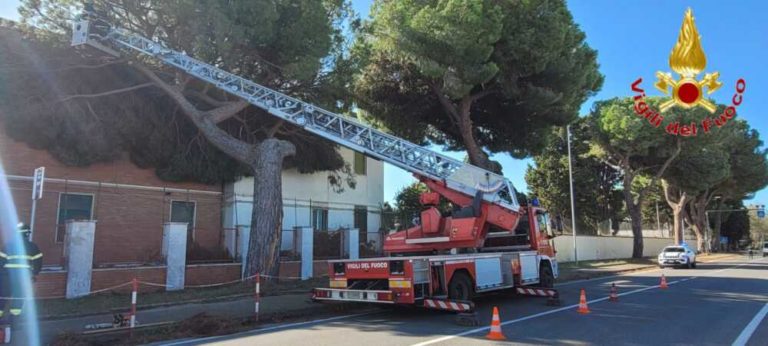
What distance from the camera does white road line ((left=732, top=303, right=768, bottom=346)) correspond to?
8508 millimetres

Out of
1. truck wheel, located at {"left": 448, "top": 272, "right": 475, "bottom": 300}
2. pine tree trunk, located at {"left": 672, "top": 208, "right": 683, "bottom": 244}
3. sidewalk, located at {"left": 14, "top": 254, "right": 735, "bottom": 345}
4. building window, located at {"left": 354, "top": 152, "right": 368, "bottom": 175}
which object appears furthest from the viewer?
pine tree trunk, located at {"left": 672, "top": 208, "right": 683, "bottom": 244}

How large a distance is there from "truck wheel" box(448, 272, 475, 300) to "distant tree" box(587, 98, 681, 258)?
26.9 m

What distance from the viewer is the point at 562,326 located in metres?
9.75

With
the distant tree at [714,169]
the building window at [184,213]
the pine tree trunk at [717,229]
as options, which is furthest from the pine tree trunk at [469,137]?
the pine tree trunk at [717,229]

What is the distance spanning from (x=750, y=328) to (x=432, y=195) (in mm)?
7515

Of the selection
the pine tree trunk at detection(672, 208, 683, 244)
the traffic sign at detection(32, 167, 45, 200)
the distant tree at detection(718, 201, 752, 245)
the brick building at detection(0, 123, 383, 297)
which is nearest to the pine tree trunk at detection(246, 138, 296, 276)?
the brick building at detection(0, 123, 383, 297)

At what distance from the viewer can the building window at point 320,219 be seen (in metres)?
25.6

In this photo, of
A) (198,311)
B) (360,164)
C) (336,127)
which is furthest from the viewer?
(360,164)

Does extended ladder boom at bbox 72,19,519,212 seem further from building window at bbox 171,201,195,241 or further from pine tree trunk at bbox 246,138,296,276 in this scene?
building window at bbox 171,201,195,241

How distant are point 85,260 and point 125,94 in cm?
703

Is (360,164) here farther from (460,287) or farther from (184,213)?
(460,287)

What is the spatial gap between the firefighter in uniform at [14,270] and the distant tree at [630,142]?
33.6 meters

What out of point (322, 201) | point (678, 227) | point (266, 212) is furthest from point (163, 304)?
point (678, 227)

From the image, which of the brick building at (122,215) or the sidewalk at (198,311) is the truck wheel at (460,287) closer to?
the sidewalk at (198,311)
